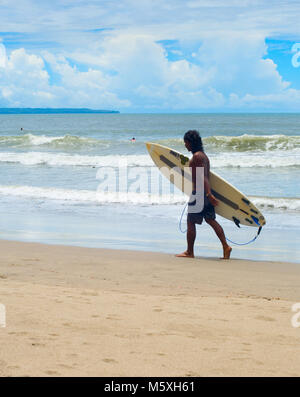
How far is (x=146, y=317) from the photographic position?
3.56 m

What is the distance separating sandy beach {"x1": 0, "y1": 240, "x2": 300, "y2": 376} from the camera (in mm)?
2711

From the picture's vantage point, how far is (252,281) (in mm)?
5066

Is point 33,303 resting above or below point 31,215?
below

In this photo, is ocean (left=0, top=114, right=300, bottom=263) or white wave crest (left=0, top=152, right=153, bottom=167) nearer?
ocean (left=0, top=114, right=300, bottom=263)

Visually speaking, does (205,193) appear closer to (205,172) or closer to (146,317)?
(205,172)

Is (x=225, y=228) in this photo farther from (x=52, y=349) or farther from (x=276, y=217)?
(x=52, y=349)

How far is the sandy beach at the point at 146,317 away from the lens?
271 cm

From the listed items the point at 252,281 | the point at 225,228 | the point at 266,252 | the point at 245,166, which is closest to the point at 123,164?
the point at 245,166

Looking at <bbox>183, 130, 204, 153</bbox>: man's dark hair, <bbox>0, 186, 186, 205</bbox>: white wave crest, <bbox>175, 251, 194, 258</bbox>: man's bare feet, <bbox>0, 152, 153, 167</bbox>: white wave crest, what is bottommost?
<bbox>175, 251, 194, 258</bbox>: man's bare feet

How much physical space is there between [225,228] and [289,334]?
4.84 metres

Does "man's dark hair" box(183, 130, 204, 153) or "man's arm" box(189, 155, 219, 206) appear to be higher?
"man's dark hair" box(183, 130, 204, 153)

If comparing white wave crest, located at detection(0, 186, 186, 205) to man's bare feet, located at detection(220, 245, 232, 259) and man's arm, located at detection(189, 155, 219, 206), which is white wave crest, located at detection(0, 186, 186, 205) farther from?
man's bare feet, located at detection(220, 245, 232, 259)

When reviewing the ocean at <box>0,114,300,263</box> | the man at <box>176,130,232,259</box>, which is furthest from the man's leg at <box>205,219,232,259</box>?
the ocean at <box>0,114,300,263</box>

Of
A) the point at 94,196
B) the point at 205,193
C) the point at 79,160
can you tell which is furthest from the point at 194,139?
the point at 79,160
